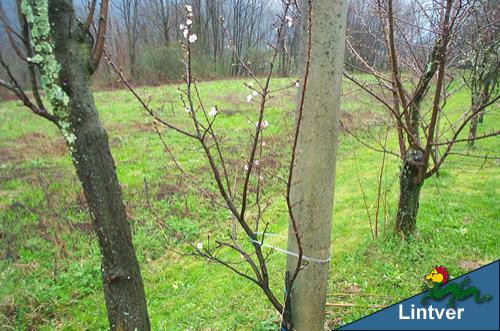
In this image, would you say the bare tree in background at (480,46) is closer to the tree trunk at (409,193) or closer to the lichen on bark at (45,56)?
the tree trunk at (409,193)

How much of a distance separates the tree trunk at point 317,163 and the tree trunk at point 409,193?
239 centimetres

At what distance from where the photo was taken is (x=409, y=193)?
4.07 meters

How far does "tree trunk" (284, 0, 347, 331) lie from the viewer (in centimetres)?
174

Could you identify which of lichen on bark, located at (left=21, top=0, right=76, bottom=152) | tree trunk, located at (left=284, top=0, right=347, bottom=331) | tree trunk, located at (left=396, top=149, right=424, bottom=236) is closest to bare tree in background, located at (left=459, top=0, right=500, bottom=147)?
tree trunk, located at (left=396, top=149, right=424, bottom=236)

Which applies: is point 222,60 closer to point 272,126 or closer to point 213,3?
point 213,3

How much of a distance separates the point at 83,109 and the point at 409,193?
3.57 meters

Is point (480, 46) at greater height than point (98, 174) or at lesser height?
greater

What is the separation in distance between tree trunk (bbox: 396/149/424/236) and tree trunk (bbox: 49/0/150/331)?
10.3 ft

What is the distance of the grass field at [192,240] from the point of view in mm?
3547

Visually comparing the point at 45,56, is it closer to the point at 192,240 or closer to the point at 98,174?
the point at 98,174

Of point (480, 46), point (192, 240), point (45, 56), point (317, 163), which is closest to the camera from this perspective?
point (45, 56)

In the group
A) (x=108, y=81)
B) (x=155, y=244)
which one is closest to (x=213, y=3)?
(x=108, y=81)

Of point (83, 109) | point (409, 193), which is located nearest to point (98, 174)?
point (83, 109)

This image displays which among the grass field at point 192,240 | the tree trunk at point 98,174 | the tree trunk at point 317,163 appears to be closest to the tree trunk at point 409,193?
the grass field at point 192,240
